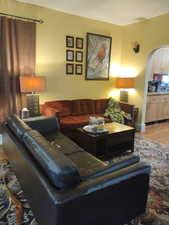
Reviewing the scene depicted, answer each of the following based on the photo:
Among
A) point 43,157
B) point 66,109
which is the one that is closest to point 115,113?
A: point 66,109

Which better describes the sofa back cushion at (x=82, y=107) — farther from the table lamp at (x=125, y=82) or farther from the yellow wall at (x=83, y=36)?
the table lamp at (x=125, y=82)

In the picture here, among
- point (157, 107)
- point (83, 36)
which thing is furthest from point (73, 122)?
point (157, 107)

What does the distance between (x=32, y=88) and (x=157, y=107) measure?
366 cm

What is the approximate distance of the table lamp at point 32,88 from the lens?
320 cm

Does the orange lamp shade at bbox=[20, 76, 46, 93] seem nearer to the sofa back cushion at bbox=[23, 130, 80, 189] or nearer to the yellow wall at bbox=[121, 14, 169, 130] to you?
the sofa back cushion at bbox=[23, 130, 80, 189]

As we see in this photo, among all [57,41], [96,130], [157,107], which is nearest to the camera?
[96,130]

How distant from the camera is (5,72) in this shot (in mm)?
3328

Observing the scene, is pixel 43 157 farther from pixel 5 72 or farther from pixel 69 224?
pixel 5 72

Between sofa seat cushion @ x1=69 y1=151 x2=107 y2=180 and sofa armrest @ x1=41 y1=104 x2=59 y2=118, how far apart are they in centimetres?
128

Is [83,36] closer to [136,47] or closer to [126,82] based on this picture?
[136,47]

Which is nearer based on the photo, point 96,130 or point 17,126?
point 17,126

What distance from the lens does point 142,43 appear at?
4367 millimetres

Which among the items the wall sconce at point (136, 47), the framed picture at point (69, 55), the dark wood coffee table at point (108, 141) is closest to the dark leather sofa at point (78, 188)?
the dark wood coffee table at point (108, 141)

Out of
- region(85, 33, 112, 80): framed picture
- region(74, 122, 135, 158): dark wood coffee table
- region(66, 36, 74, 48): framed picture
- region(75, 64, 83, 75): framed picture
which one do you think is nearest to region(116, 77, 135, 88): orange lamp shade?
region(85, 33, 112, 80): framed picture
